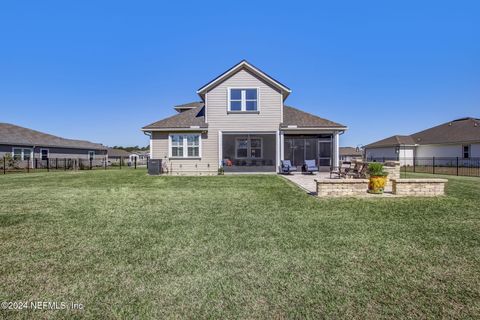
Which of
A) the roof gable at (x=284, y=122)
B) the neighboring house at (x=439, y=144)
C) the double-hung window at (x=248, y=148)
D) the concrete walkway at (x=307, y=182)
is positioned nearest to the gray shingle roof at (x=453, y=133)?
the neighboring house at (x=439, y=144)

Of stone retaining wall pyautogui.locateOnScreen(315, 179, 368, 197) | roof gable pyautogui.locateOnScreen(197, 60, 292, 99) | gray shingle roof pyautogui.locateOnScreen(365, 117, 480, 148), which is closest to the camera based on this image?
stone retaining wall pyautogui.locateOnScreen(315, 179, 368, 197)

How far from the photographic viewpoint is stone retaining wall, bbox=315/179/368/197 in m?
8.49

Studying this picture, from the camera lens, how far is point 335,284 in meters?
3.20

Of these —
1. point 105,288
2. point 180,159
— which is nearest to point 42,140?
point 180,159

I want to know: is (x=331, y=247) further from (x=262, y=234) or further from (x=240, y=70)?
(x=240, y=70)

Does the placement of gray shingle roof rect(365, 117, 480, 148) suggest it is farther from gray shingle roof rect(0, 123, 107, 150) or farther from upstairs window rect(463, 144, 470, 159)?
gray shingle roof rect(0, 123, 107, 150)

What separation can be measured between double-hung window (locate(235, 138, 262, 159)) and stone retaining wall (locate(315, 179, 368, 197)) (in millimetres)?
13053

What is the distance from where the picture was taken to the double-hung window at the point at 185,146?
1811cm

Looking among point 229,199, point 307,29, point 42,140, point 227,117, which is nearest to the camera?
point 229,199

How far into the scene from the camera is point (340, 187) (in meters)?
8.57

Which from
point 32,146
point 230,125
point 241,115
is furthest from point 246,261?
point 32,146

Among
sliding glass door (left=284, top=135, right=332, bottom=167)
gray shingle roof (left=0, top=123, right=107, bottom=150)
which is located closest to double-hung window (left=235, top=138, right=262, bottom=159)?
sliding glass door (left=284, top=135, right=332, bottom=167)

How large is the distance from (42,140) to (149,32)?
2996cm

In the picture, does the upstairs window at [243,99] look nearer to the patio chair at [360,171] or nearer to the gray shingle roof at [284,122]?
the gray shingle roof at [284,122]
